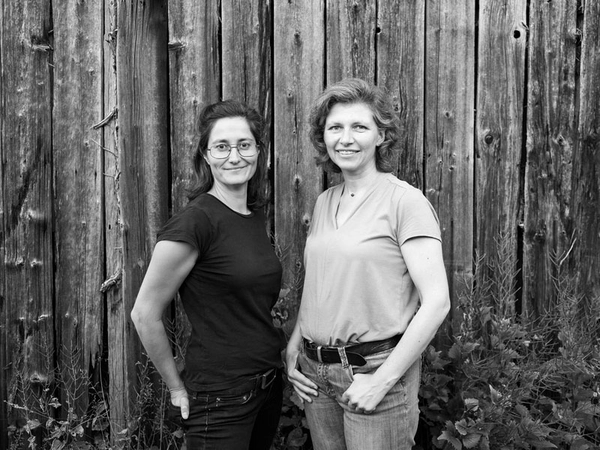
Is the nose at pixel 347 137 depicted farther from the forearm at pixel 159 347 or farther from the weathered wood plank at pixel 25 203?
the weathered wood plank at pixel 25 203

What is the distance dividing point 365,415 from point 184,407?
0.73 metres

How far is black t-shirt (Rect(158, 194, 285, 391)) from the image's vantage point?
90.0 inches

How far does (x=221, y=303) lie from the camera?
231 centimetres

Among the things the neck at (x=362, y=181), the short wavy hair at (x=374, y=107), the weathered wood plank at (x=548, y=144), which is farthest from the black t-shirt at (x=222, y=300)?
the weathered wood plank at (x=548, y=144)

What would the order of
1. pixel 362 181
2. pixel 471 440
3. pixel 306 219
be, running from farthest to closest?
pixel 306 219
pixel 471 440
pixel 362 181

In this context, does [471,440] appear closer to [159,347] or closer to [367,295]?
[367,295]

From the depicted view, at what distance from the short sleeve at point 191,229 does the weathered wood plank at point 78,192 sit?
1.19 m

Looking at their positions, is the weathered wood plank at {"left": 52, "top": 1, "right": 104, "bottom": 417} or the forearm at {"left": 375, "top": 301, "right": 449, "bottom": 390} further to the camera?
the weathered wood plank at {"left": 52, "top": 1, "right": 104, "bottom": 417}

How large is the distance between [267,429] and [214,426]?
323mm

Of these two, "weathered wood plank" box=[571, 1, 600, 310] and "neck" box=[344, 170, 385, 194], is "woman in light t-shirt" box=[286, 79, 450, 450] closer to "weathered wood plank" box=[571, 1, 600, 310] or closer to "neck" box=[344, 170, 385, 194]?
"neck" box=[344, 170, 385, 194]

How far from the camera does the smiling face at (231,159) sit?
2.42m

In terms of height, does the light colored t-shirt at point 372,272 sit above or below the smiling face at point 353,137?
below

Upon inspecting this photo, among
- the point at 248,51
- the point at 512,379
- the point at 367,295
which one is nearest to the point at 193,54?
the point at 248,51

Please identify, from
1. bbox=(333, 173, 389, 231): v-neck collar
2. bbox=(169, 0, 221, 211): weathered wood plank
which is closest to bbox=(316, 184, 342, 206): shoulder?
bbox=(333, 173, 389, 231): v-neck collar
